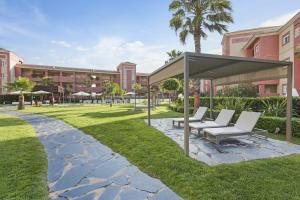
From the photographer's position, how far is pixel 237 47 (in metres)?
30.3

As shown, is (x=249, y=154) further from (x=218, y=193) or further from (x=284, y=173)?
(x=218, y=193)

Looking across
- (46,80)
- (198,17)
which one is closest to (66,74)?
(46,80)

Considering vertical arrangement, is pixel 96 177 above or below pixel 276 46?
below

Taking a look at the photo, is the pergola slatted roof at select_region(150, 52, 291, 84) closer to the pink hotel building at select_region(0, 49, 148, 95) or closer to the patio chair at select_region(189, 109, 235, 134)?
the patio chair at select_region(189, 109, 235, 134)

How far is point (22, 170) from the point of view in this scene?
4324 mm

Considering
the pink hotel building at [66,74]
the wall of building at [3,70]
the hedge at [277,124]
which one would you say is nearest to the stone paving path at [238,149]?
the hedge at [277,124]

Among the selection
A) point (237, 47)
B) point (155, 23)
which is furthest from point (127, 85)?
point (155, 23)

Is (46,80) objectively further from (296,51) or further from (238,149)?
(238,149)

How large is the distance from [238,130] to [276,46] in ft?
68.0

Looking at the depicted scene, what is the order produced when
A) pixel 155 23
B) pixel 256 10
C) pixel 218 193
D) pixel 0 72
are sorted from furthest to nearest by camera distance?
pixel 0 72 → pixel 155 23 → pixel 256 10 → pixel 218 193

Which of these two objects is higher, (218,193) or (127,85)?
(127,85)

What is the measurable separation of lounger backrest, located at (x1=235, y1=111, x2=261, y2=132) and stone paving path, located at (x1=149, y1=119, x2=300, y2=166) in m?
0.48

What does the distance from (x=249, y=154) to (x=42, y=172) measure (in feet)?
17.2

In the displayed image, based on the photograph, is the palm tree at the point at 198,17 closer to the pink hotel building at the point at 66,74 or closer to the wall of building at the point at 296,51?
the wall of building at the point at 296,51
